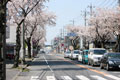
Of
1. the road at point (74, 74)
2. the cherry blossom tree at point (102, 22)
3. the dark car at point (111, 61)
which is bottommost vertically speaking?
the road at point (74, 74)

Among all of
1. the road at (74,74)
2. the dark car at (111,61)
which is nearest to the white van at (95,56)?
the road at (74,74)

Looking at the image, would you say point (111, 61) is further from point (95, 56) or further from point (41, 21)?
point (41, 21)

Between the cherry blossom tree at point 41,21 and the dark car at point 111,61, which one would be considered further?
the cherry blossom tree at point 41,21

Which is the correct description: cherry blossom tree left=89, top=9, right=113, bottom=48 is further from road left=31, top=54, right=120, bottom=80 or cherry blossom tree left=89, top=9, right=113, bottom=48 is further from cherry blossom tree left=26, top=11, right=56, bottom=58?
road left=31, top=54, right=120, bottom=80

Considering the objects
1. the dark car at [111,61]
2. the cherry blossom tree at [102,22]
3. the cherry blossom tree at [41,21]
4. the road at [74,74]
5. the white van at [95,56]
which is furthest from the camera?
the cherry blossom tree at [102,22]

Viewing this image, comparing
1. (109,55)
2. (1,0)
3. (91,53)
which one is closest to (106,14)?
(91,53)

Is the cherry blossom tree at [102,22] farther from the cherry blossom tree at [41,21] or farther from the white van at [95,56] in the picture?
the white van at [95,56]

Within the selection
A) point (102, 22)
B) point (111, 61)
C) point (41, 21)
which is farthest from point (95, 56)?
point (102, 22)

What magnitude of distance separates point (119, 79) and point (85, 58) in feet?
70.6

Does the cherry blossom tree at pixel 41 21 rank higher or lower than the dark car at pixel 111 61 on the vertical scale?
higher

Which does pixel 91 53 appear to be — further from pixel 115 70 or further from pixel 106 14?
pixel 106 14

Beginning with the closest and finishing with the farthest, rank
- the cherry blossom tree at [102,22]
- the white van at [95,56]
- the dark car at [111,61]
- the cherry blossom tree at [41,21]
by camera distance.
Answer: the dark car at [111,61], the white van at [95,56], the cherry blossom tree at [41,21], the cherry blossom tree at [102,22]

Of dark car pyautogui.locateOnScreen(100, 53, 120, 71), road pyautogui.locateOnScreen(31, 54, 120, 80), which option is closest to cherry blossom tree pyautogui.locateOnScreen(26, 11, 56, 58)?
road pyautogui.locateOnScreen(31, 54, 120, 80)

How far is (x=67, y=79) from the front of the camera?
19.6m
